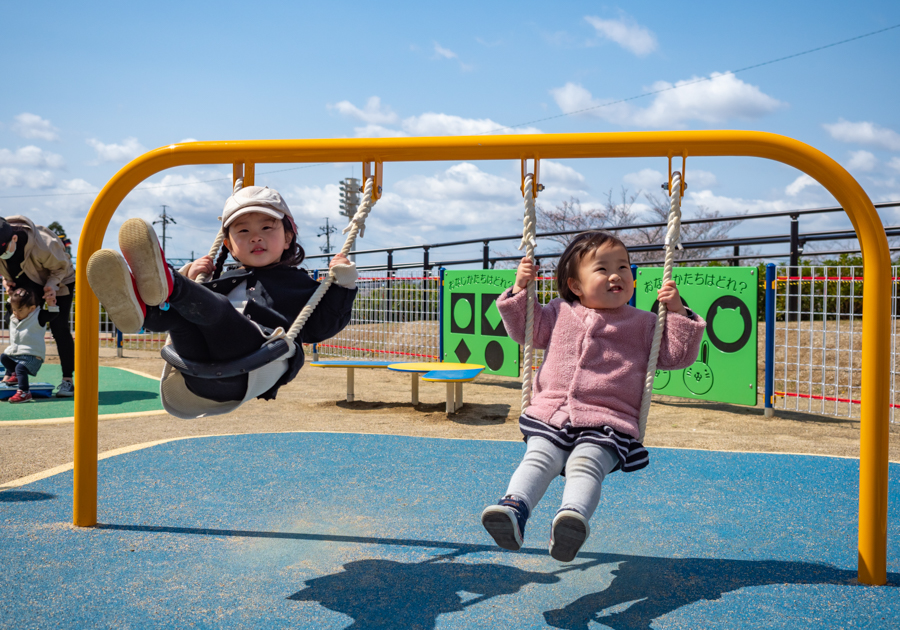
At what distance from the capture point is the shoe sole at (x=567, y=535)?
2098 mm

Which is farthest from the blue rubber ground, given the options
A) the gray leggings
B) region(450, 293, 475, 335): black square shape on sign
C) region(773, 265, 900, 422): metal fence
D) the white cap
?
region(450, 293, 475, 335): black square shape on sign

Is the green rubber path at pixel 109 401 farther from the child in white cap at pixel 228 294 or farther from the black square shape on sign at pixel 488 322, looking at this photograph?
the child in white cap at pixel 228 294

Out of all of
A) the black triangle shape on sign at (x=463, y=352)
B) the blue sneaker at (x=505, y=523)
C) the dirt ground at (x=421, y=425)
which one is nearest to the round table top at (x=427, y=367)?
the dirt ground at (x=421, y=425)

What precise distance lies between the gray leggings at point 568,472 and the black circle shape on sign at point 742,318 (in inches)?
187

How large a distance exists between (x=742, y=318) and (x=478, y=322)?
10.6ft

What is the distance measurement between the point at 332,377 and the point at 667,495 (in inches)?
265

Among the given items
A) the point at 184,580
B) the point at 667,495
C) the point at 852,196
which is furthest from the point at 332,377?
the point at 852,196

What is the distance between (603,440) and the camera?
→ 2.38 metres

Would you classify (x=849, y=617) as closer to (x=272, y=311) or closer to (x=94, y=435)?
(x=272, y=311)

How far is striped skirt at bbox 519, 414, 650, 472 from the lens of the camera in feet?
7.84

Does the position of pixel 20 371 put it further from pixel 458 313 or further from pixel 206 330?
pixel 206 330

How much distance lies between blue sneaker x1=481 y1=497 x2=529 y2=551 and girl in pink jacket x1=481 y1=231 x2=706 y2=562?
0.11 meters

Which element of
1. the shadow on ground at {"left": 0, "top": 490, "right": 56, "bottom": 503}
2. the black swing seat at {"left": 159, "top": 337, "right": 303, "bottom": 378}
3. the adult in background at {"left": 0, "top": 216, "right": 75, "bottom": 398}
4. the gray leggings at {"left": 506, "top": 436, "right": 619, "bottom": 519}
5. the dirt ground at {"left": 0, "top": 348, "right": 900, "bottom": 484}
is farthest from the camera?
the adult in background at {"left": 0, "top": 216, "right": 75, "bottom": 398}

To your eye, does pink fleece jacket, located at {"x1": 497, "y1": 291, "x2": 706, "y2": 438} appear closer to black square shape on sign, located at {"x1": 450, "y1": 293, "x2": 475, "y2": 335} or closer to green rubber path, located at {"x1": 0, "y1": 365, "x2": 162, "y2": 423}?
green rubber path, located at {"x1": 0, "y1": 365, "x2": 162, "y2": 423}
